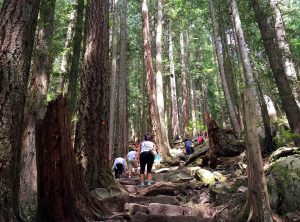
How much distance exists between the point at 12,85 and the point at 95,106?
434cm

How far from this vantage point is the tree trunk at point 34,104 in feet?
28.2

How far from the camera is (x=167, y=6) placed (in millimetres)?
31531

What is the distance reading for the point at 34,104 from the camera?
9.26 meters

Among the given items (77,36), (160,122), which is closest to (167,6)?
(160,122)

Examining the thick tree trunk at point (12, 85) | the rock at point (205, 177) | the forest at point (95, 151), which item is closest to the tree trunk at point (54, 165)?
the forest at point (95, 151)

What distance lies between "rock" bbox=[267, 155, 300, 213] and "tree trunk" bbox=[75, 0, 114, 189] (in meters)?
3.89

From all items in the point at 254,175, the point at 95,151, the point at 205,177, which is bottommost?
the point at 254,175

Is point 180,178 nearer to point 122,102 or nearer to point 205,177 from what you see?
point 205,177

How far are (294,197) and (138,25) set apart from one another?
32466 millimetres

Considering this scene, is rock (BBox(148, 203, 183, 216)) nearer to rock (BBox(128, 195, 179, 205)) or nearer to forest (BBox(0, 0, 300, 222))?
forest (BBox(0, 0, 300, 222))

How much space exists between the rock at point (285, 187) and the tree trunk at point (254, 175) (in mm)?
1010

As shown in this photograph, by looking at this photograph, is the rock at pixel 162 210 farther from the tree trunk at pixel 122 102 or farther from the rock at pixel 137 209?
the tree trunk at pixel 122 102

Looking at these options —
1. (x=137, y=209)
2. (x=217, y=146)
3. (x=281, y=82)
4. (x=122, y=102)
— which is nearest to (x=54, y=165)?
(x=137, y=209)

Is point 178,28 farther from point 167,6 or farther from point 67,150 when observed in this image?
point 67,150
